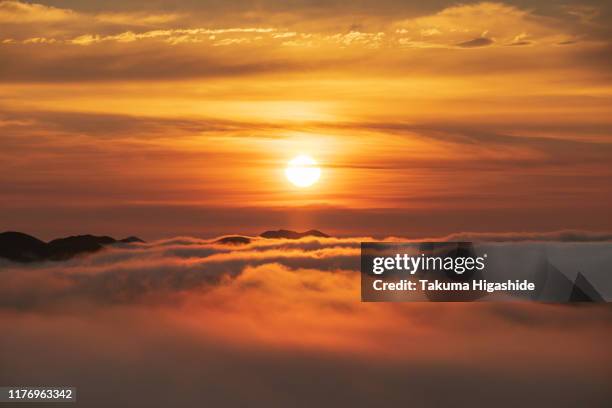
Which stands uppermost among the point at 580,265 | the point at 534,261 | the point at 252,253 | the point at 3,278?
the point at 3,278

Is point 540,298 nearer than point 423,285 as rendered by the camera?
No

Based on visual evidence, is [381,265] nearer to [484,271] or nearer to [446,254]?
[446,254]

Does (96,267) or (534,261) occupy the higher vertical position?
(96,267)

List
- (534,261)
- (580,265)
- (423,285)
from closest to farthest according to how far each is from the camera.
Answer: (423,285), (534,261), (580,265)

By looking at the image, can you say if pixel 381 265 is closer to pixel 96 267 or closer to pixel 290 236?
pixel 290 236

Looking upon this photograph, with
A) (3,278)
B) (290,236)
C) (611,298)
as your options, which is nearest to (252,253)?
(290,236)

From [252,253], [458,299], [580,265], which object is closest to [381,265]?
[458,299]

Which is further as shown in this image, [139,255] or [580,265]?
[139,255]

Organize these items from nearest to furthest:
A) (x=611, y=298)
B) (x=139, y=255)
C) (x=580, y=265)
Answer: (x=611, y=298)
(x=580, y=265)
(x=139, y=255)

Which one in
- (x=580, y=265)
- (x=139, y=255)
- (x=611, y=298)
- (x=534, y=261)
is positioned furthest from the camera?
(x=139, y=255)
